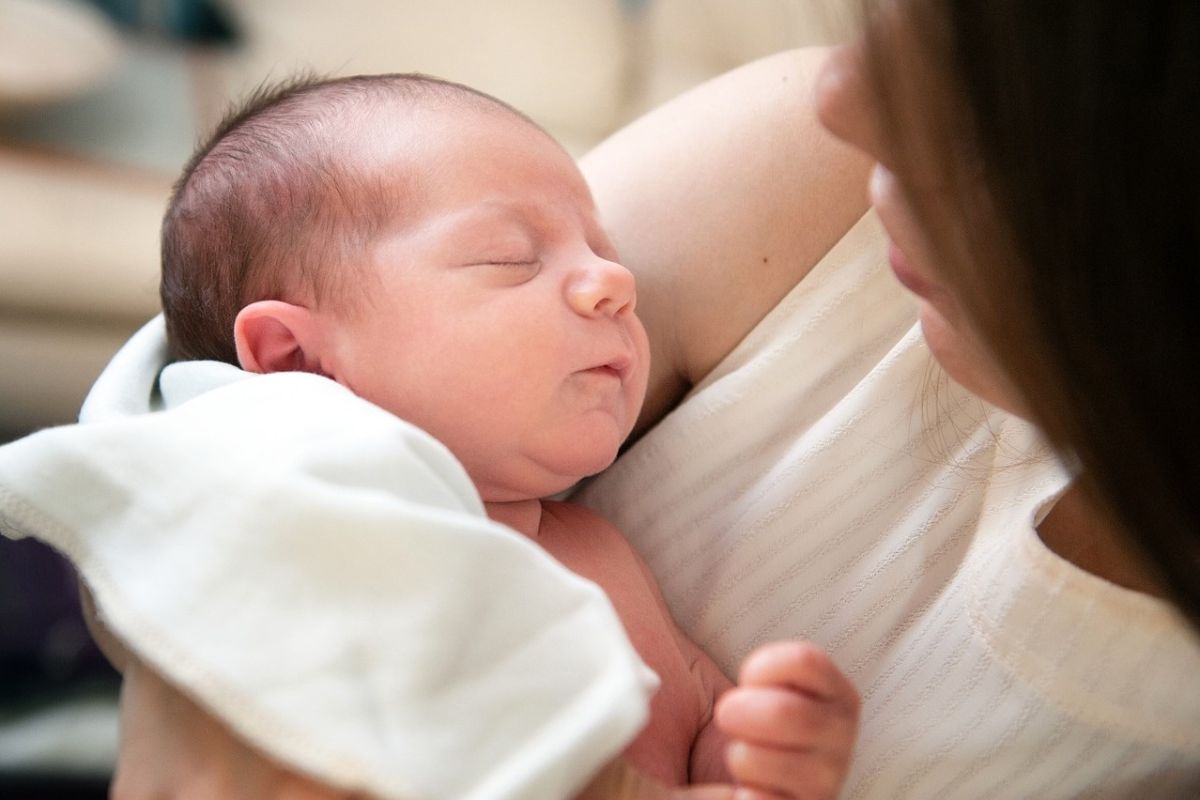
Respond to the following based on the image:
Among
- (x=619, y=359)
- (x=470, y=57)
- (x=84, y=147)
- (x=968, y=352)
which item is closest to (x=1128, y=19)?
(x=968, y=352)

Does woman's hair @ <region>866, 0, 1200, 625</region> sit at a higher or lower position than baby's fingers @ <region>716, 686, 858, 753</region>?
higher

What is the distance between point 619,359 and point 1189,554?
35 centimetres

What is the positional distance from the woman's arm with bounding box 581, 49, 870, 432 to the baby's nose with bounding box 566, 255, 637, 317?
0.11 m

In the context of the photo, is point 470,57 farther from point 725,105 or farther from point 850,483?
point 850,483

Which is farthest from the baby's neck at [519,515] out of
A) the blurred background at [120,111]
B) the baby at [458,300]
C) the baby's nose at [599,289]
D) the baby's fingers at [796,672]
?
the blurred background at [120,111]

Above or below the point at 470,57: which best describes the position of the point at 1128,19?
above

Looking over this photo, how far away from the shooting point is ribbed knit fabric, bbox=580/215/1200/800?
0.64 m

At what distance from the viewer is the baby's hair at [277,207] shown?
71 centimetres

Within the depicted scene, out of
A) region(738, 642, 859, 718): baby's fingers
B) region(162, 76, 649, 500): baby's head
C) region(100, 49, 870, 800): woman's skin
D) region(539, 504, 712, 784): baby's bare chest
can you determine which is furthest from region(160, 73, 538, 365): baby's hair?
region(738, 642, 859, 718): baby's fingers

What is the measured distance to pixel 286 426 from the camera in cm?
56

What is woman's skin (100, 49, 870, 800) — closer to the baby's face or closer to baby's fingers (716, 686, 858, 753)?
the baby's face

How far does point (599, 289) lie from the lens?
0.70 m

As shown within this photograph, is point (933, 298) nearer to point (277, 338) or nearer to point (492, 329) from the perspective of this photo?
point (492, 329)

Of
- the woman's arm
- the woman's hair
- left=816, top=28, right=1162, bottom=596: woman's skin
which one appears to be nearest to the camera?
the woman's hair
